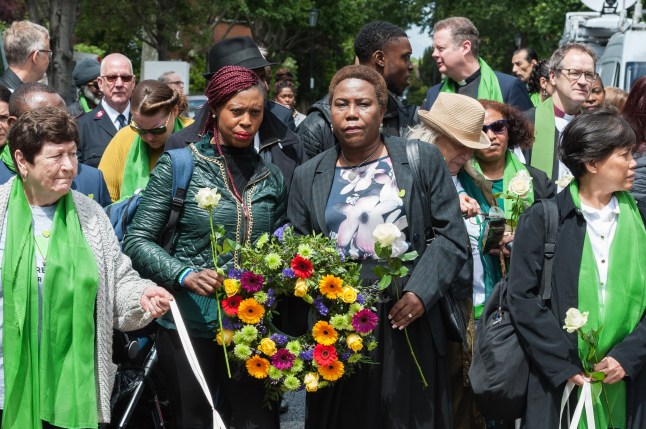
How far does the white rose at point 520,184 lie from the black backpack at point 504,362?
74 cm

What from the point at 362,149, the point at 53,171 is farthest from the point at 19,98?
the point at 362,149

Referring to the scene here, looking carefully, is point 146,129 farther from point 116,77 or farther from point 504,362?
point 504,362

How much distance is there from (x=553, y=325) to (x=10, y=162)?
2.86 metres

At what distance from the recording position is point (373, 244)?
476cm

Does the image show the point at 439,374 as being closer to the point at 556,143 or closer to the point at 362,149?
the point at 362,149

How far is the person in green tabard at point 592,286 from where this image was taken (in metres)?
4.54

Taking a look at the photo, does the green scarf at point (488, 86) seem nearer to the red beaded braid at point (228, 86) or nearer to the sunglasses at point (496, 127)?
the sunglasses at point (496, 127)

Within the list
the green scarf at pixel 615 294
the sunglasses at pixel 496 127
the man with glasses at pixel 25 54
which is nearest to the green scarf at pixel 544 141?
the sunglasses at pixel 496 127

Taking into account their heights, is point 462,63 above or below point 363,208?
above

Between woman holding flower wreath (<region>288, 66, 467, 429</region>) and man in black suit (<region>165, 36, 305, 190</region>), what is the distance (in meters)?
0.55

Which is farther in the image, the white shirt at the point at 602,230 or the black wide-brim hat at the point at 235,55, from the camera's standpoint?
the black wide-brim hat at the point at 235,55

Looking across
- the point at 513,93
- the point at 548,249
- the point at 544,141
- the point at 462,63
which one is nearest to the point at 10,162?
the point at 548,249

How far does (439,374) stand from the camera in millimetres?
4902

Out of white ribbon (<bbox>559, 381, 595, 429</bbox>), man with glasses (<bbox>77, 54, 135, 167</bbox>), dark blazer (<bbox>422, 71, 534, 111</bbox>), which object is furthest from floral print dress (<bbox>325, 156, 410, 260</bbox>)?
man with glasses (<bbox>77, 54, 135, 167</bbox>)
